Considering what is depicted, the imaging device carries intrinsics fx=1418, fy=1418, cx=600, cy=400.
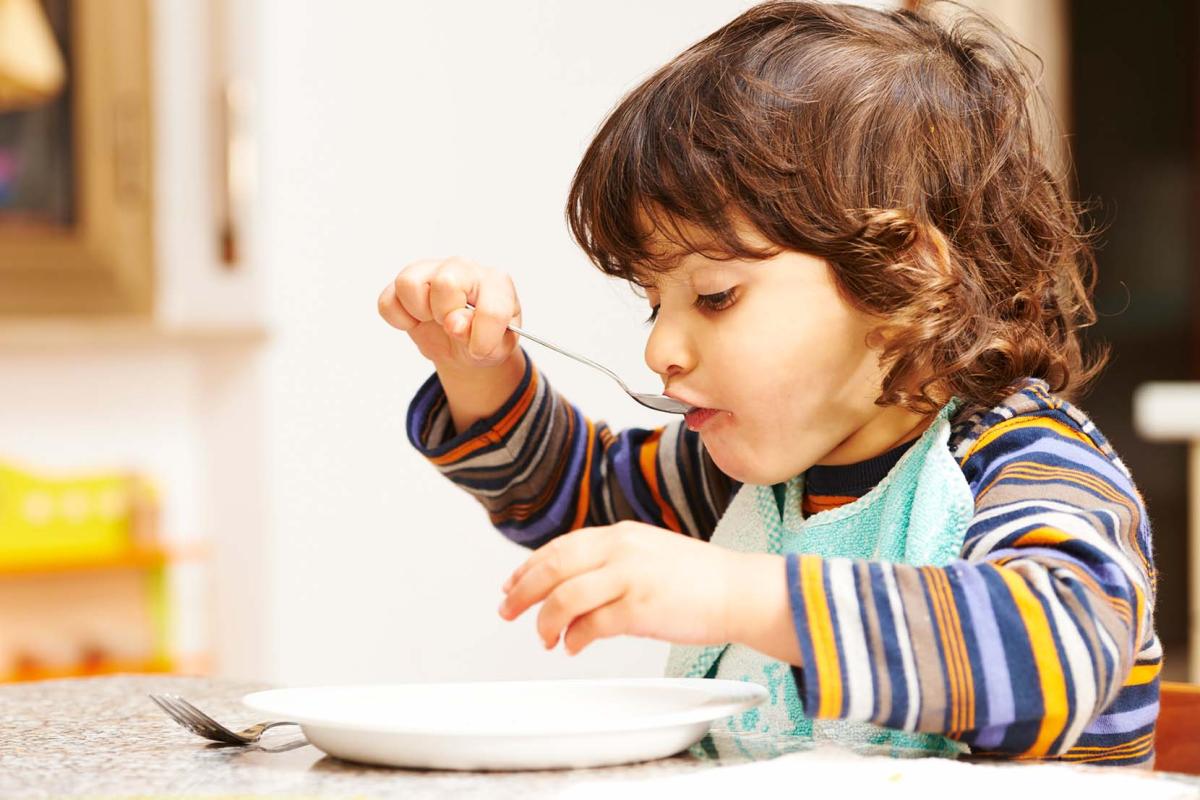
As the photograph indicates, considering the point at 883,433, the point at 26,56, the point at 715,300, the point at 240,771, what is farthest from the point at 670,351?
the point at 26,56

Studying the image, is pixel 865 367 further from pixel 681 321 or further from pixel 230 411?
pixel 230 411

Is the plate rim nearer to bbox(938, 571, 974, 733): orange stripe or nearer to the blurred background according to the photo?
bbox(938, 571, 974, 733): orange stripe

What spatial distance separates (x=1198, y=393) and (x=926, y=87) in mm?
1397

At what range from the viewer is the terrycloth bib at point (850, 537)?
2.40 ft

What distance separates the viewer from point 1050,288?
0.92 meters

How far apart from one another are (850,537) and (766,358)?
121mm

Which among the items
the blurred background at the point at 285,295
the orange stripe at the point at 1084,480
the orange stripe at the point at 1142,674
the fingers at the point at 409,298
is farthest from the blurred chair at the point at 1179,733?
the blurred background at the point at 285,295

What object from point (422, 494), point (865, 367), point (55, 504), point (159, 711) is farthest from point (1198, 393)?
point (55, 504)

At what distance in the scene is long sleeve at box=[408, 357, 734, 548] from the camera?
40.1 inches

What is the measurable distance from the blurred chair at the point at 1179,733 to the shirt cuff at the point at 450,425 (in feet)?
1.51

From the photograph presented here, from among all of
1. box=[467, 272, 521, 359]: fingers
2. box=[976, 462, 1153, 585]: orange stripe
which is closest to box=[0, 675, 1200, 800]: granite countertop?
box=[976, 462, 1153, 585]: orange stripe

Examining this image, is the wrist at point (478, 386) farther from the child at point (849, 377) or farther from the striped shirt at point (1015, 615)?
the striped shirt at point (1015, 615)

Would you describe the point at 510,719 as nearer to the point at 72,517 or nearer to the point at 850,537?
the point at 850,537

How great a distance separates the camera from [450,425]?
103cm
